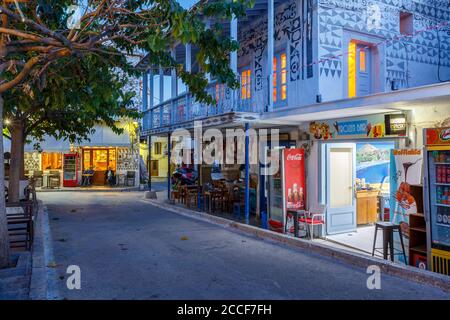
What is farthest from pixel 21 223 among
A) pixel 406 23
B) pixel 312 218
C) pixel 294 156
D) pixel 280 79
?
pixel 406 23

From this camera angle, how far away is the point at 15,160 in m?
11.8

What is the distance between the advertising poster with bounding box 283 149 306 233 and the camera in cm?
973

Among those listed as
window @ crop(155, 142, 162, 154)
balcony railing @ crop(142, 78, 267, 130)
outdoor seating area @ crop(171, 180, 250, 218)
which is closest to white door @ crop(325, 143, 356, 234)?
balcony railing @ crop(142, 78, 267, 130)

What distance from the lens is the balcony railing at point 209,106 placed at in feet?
33.0

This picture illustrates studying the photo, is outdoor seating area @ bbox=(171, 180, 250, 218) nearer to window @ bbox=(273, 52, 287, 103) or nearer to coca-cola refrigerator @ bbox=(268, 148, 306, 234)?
coca-cola refrigerator @ bbox=(268, 148, 306, 234)

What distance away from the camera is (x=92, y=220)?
11.9 m

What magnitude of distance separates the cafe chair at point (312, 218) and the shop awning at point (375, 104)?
90.2 inches

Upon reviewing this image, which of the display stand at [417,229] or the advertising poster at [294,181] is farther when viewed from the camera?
the advertising poster at [294,181]

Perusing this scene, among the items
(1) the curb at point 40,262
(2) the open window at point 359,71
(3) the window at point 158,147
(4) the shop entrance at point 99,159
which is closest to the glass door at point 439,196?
(2) the open window at point 359,71

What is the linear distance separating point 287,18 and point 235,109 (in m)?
3.20

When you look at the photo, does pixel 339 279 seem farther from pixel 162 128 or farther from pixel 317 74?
pixel 162 128

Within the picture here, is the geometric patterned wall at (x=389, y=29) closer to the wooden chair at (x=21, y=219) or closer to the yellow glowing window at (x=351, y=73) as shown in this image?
the yellow glowing window at (x=351, y=73)

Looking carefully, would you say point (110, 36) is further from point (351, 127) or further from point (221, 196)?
→ point (221, 196)

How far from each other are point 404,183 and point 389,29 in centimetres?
585
